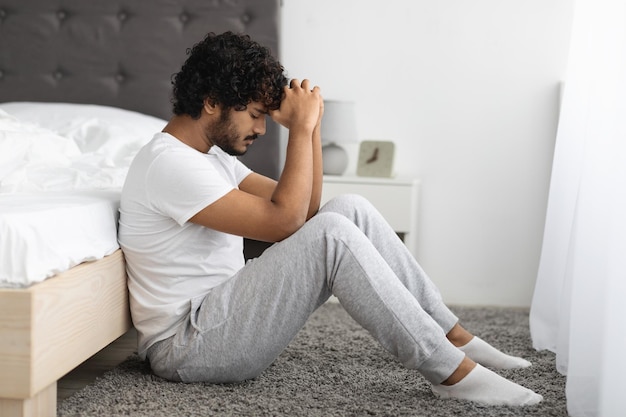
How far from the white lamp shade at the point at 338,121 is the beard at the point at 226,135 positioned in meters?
1.39

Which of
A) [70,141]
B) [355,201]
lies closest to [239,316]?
[355,201]

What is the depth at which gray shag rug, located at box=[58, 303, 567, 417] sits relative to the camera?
1.69m

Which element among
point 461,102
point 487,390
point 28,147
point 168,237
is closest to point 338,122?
point 461,102

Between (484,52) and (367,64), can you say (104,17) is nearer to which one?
(367,64)

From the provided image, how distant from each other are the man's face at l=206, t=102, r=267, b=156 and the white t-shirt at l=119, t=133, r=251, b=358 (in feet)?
0.22

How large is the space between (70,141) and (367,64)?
1.40 meters

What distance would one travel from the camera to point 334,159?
327cm

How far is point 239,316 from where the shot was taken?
1724 millimetres

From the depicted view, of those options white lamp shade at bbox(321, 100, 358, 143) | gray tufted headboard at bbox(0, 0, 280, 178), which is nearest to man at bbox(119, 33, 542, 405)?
white lamp shade at bbox(321, 100, 358, 143)

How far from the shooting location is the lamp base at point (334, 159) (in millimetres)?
3271

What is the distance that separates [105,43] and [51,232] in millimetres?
1904

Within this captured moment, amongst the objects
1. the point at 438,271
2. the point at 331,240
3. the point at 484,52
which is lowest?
the point at 438,271

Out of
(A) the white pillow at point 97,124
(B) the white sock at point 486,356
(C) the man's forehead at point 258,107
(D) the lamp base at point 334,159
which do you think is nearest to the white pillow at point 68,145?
(A) the white pillow at point 97,124

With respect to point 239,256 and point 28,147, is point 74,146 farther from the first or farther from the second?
point 239,256
